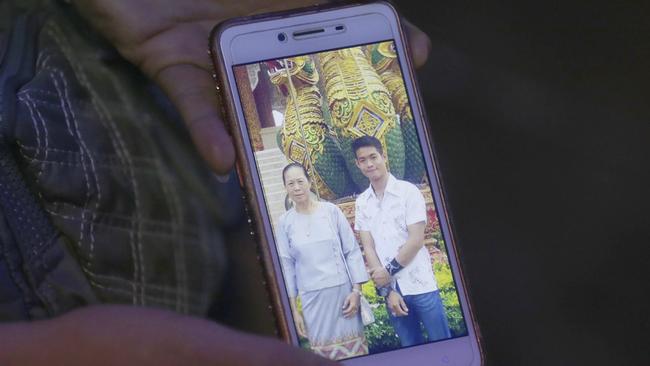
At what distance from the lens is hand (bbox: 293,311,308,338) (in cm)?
61

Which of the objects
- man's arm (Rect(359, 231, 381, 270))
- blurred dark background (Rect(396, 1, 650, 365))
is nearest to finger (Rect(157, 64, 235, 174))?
man's arm (Rect(359, 231, 381, 270))

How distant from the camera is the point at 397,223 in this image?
0.64 m

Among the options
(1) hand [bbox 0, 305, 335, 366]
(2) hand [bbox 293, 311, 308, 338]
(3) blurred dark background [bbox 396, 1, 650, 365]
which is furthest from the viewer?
(3) blurred dark background [bbox 396, 1, 650, 365]

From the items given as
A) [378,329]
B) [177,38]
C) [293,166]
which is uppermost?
[177,38]

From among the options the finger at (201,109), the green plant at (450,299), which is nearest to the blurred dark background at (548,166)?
the green plant at (450,299)

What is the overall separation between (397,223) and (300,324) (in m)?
0.10

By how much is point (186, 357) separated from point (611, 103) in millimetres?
473

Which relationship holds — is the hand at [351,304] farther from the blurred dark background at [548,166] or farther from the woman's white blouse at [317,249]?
the blurred dark background at [548,166]

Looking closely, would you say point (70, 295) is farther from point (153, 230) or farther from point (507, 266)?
point (507, 266)

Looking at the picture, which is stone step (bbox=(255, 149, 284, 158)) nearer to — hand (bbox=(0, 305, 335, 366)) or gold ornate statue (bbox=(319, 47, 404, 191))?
gold ornate statue (bbox=(319, 47, 404, 191))

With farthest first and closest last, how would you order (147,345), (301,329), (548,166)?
1. (548,166)
2. (301,329)
3. (147,345)

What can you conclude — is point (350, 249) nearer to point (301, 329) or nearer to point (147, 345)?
point (301, 329)

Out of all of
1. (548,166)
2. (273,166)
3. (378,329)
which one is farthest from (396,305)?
(548,166)

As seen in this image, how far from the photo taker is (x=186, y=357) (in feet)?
1.59
